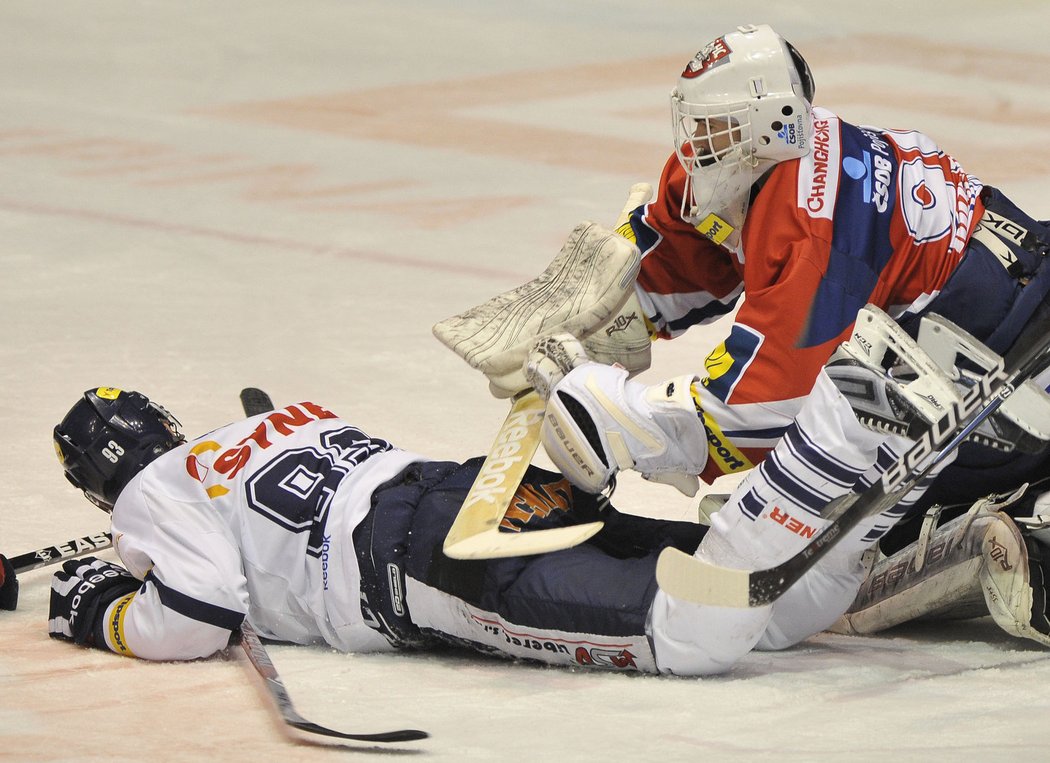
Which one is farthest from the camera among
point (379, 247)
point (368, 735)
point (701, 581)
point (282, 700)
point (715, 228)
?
point (379, 247)

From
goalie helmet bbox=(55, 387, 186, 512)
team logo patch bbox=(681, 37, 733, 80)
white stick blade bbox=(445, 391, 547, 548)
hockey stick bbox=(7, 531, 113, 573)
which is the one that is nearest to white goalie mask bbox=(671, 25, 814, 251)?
team logo patch bbox=(681, 37, 733, 80)

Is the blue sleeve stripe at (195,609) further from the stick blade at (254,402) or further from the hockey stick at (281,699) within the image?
the stick blade at (254,402)

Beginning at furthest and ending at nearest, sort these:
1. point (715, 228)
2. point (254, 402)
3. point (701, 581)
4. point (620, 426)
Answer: point (254, 402), point (715, 228), point (620, 426), point (701, 581)

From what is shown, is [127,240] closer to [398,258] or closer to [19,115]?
[398,258]

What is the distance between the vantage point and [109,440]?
3.42 metres

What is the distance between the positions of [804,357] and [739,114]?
0.49 metres

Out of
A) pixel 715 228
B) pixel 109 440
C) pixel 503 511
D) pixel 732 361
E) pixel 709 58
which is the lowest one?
pixel 503 511

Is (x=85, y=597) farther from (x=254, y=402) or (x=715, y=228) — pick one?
(x=715, y=228)

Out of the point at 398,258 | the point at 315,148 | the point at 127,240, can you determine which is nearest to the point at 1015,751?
the point at 398,258

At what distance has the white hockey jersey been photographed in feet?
Result: 10.1

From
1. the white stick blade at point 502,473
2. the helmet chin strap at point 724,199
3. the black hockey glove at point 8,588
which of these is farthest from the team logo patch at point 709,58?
the black hockey glove at point 8,588

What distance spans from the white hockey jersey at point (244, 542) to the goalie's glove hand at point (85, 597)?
49 millimetres

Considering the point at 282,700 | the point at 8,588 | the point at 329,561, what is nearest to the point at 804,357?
the point at 329,561

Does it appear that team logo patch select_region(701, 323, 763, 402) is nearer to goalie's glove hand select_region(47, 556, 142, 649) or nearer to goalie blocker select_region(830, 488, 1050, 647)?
goalie blocker select_region(830, 488, 1050, 647)
